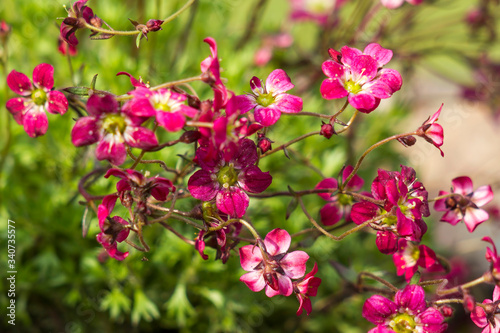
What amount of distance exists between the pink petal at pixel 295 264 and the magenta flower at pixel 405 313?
121mm

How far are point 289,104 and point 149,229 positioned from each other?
2.02 ft

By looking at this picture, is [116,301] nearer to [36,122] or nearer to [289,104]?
[36,122]

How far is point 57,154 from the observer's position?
4.70 feet

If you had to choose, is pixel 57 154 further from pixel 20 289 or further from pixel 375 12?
pixel 375 12

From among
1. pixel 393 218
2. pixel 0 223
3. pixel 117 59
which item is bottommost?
pixel 0 223

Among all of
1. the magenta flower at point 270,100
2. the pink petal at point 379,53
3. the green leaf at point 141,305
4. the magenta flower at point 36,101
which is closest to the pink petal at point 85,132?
the magenta flower at point 36,101

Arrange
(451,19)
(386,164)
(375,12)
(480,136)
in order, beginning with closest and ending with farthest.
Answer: (375,12) → (451,19) → (386,164) → (480,136)

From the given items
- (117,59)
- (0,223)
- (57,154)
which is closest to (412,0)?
(117,59)

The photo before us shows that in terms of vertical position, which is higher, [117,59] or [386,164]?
[117,59]

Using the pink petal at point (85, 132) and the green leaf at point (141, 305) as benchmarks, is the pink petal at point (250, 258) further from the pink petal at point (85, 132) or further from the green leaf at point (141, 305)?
the green leaf at point (141, 305)

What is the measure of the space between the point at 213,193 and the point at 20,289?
0.94m

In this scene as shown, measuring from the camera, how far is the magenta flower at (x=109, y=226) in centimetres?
74

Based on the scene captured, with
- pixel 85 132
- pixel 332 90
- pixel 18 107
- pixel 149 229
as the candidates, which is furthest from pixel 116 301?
pixel 332 90

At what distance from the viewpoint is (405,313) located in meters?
0.78
